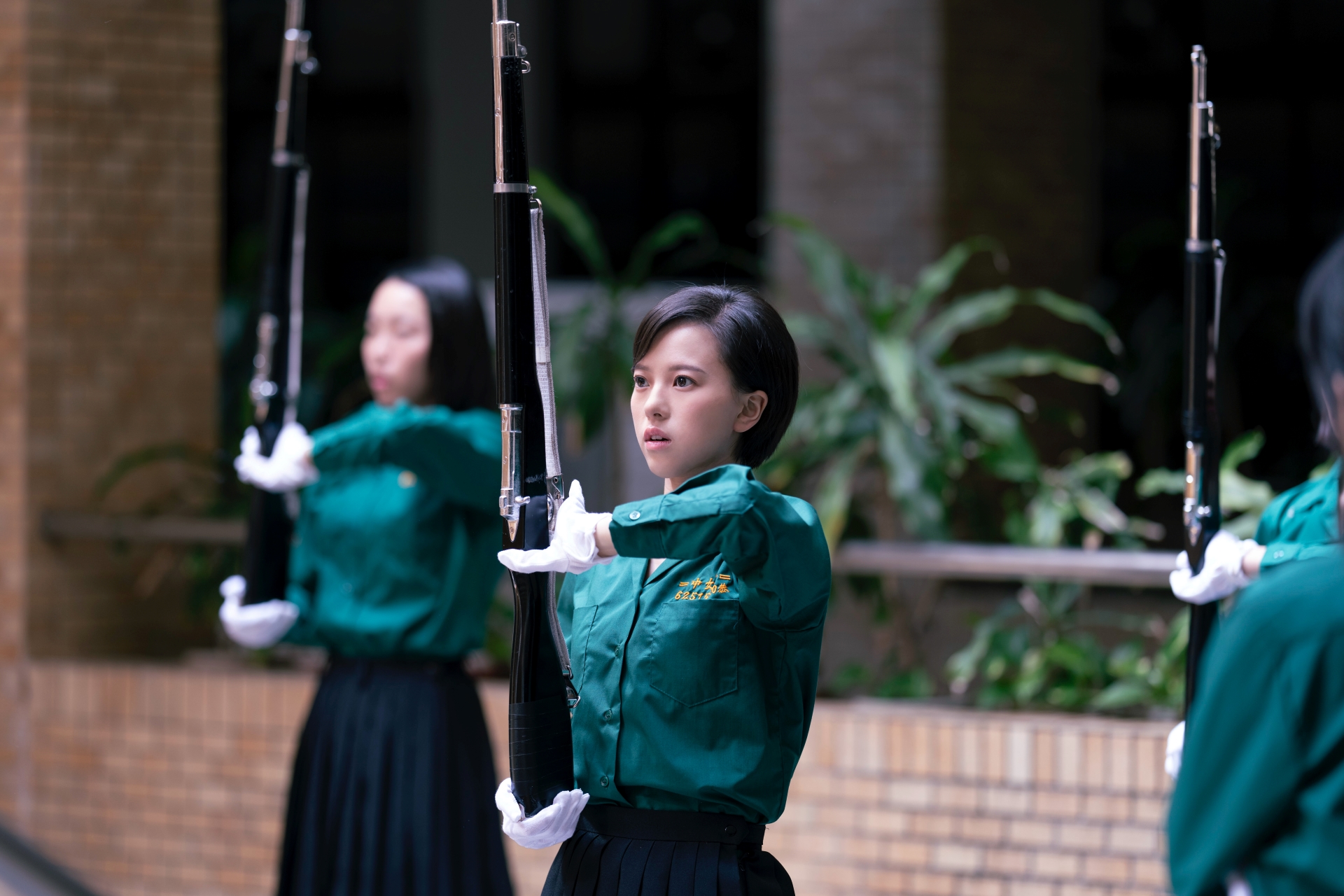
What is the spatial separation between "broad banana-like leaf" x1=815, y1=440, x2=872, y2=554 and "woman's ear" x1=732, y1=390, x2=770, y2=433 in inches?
75.2

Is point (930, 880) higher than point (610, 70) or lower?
lower

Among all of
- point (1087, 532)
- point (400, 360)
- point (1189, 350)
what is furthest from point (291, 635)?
point (1087, 532)

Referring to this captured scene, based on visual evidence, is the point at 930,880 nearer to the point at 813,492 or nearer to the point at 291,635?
the point at 813,492

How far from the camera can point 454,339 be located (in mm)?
3092

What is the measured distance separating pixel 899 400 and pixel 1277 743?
8.73 feet

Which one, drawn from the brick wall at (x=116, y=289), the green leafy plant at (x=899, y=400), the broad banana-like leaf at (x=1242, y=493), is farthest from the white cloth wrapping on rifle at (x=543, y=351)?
the brick wall at (x=116, y=289)

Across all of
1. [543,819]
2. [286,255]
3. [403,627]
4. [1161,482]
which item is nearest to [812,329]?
[1161,482]

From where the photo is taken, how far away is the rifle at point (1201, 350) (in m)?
2.41

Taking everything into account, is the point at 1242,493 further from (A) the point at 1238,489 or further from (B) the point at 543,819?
(B) the point at 543,819

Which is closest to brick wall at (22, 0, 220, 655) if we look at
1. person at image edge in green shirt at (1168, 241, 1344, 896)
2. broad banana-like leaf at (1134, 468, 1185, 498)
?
broad banana-like leaf at (1134, 468, 1185, 498)

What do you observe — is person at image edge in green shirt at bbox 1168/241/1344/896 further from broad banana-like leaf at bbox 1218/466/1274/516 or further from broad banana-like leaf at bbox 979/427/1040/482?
broad banana-like leaf at bbox 979/427/1040/482

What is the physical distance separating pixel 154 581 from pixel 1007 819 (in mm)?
2655

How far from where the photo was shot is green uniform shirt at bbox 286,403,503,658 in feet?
9.56

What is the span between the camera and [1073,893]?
367cm
